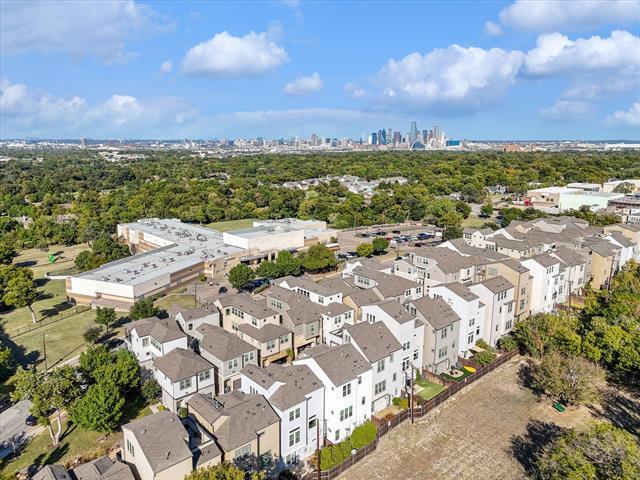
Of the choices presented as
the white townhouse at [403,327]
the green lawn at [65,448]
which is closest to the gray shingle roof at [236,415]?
the green lawn at [65,448]

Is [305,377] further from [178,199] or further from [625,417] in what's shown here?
[178,199]

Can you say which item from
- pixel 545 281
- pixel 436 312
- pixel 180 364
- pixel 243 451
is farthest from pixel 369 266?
pixel 243 451

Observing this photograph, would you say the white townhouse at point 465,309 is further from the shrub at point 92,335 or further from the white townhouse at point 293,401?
the shrub at point 92,335

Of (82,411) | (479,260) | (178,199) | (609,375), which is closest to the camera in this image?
(82,411)

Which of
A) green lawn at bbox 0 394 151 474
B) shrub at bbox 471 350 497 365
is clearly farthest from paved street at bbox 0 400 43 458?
shrub at bbox 471 350 497 365

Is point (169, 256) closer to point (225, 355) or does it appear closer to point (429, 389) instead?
point (225, 355)

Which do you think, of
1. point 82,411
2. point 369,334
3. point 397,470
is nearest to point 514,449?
point 397,470
